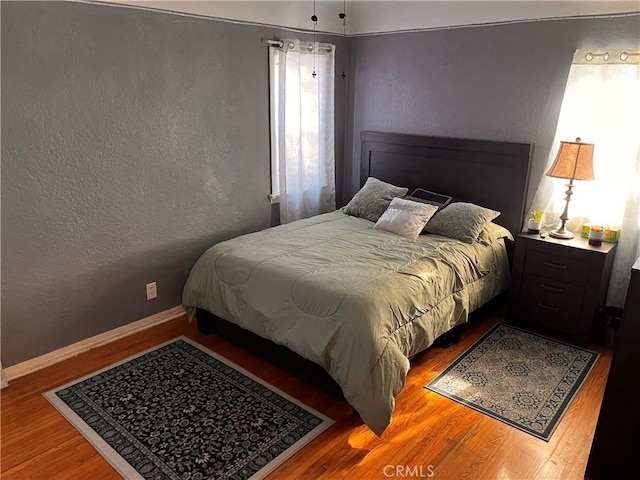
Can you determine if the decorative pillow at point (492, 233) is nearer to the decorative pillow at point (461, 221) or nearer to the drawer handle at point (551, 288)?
the decorative pillow at point (461, 221)

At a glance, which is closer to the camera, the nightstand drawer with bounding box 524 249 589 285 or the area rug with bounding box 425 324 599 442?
the area rug with bounding box 425 324 599 442

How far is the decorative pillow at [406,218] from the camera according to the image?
3498 millimetres

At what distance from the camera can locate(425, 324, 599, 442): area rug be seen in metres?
2.54

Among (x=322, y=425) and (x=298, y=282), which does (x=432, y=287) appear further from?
(x=322, y=425)

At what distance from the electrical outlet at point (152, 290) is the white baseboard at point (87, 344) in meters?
0.15

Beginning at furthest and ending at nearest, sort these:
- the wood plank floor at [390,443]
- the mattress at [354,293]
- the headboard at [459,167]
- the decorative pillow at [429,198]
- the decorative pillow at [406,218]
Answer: the decorative pillow at [429,198] → the headboard at [459,167] → the decorative pillow at [406,218] → the mattress at [354,293] → the wood plank floor at [390,443]

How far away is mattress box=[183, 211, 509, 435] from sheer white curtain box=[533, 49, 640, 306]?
72 cm

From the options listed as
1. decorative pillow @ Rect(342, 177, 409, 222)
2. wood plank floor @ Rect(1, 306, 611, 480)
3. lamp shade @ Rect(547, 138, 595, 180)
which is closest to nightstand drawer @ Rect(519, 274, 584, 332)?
wood plank floor @ Rect(1, 306, 611, 480)

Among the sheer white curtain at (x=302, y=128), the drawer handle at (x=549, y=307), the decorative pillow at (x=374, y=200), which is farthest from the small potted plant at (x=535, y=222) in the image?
the sheer white curtain at (x=302, y=128)

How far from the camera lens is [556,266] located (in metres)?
3.23

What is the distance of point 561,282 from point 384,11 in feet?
8.92

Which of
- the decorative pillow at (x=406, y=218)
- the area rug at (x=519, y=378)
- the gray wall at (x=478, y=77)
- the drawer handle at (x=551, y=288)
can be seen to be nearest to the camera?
the area rug at (x=519, y=378)

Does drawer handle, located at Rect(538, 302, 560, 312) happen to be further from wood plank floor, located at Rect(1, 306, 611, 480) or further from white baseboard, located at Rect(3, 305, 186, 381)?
white baseboard, located at Rect(3, 305, 186, 381)

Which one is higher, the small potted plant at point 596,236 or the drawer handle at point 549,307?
the small potted plant at point 596,236
